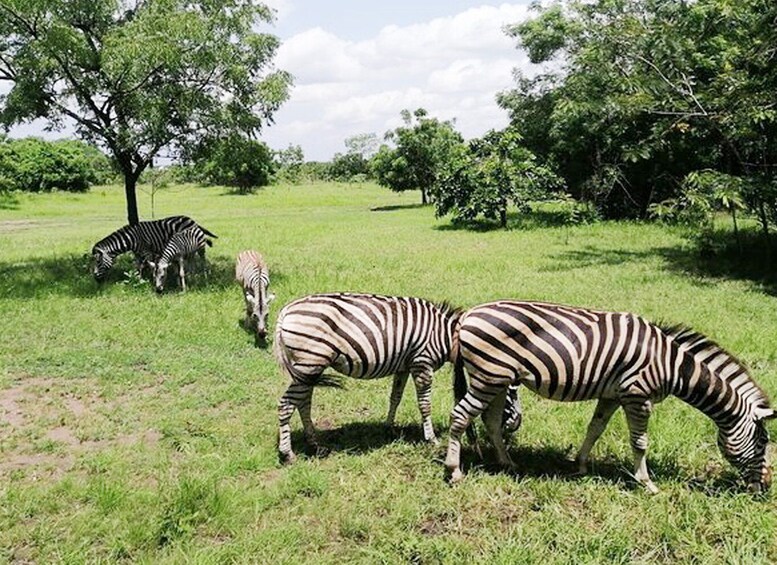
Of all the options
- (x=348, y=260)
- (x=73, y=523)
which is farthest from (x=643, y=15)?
(x=73, y=523)

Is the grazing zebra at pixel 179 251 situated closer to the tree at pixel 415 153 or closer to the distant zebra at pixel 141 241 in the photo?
the distant zebra at pixel 141 241

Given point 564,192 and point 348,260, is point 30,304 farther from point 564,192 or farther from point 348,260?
point 564,192

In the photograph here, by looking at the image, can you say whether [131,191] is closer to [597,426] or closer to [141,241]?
[141,241]

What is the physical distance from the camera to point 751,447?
4359mm

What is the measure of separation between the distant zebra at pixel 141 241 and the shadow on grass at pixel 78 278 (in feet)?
1.41

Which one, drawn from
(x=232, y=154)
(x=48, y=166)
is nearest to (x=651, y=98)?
(x=232, y=154)

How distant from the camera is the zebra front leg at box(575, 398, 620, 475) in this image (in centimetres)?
486

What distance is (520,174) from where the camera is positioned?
75.2ft

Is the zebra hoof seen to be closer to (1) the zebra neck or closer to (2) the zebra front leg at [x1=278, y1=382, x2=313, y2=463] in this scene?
(2) the zebra front leg at [x1=278, y1=382, x2=313, y2=463]

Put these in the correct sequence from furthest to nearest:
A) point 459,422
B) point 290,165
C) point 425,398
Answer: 1. point 290,165
2. point 425,398
3. point 459,422

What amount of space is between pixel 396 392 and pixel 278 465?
4.10 ft

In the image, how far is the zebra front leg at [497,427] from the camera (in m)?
5.00

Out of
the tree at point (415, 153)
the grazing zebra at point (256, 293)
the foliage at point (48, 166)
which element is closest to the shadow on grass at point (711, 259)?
the grazing zebra at point (256, 293)

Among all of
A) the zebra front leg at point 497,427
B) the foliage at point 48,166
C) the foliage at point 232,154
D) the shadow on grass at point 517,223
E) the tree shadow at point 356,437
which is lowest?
the tree shadow at point 356,437
